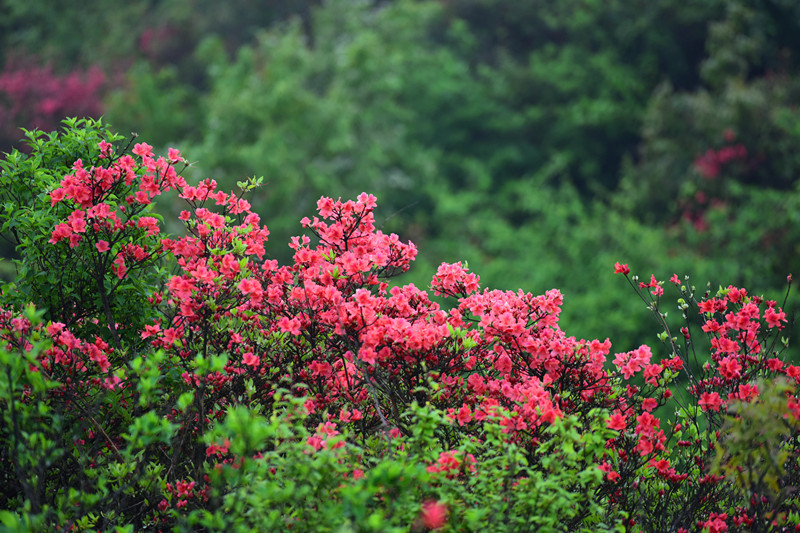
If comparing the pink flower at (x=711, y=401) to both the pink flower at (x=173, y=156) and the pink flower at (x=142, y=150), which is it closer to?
the pink flower at (x=173, y=156)

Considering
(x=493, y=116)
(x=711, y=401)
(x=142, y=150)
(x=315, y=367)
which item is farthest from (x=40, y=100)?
(x=711, y=401)

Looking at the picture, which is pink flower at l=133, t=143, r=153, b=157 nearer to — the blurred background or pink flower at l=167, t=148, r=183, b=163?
pink flower at l=167, t=148, r=183, b=163

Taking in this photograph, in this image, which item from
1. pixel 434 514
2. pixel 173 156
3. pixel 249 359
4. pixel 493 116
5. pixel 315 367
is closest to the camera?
pixel 434 514

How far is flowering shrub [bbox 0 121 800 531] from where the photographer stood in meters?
2.72

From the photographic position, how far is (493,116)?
15.7 metres

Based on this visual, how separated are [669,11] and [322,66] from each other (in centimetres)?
749

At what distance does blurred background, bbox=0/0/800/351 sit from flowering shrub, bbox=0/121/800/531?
243 inches

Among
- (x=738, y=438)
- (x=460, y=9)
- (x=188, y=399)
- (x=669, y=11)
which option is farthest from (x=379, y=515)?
(x=460, y=9)

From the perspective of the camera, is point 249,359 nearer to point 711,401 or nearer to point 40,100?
point 711,401

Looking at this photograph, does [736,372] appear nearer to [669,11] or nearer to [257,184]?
[257,184]

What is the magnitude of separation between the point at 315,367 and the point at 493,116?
13464 millimetres

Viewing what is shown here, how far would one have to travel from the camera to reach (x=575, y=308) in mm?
10203

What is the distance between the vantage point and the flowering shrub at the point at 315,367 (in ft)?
8.91

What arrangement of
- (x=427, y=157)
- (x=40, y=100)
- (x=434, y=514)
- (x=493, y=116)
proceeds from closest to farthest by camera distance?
(x=434, y=514) < (x=40, y=100) < (x=427, y=157) < (x=493, y=116)
